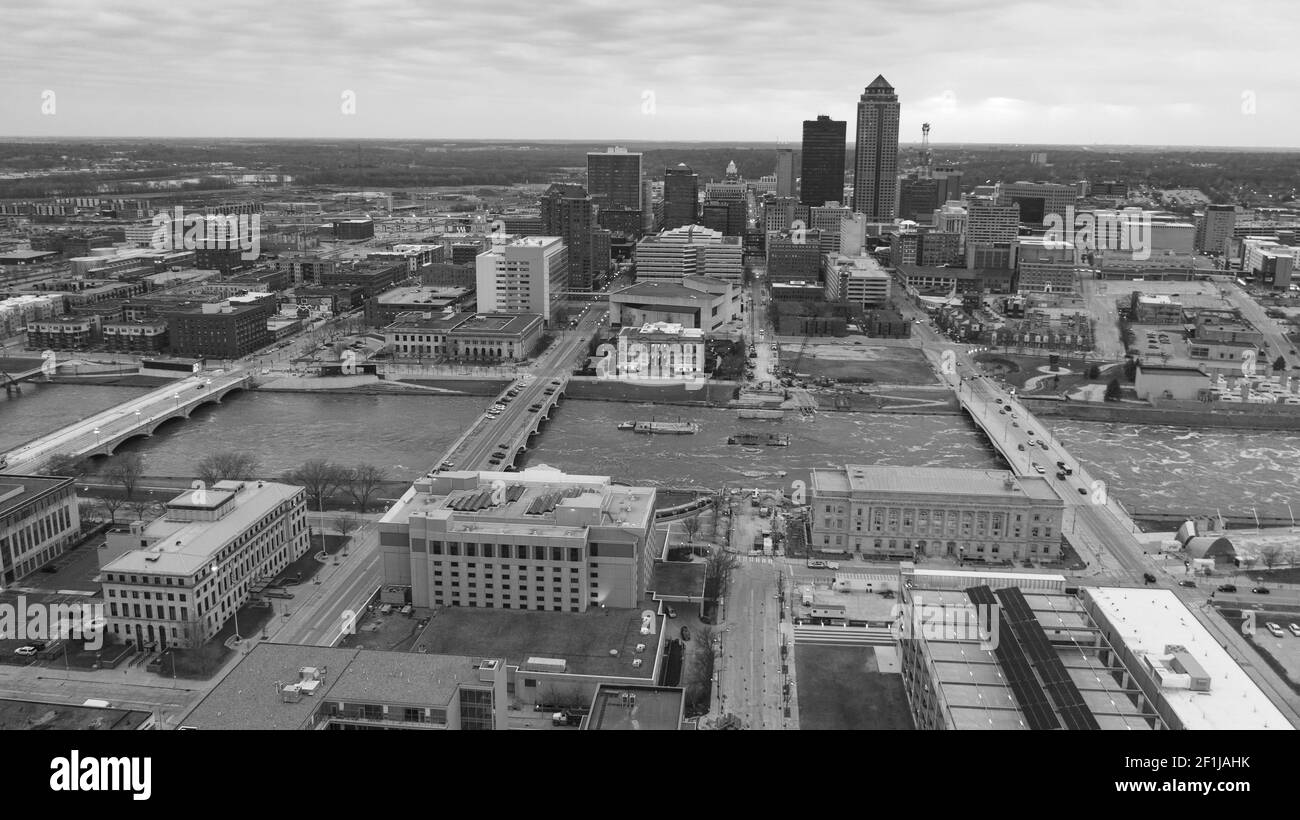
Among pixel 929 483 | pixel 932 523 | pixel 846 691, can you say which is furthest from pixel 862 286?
pixel 846 691

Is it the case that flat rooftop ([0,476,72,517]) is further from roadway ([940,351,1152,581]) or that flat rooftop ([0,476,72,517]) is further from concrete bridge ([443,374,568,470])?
roadway ([940,351,1152,581])

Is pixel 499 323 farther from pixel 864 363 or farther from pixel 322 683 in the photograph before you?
pixel 322 683

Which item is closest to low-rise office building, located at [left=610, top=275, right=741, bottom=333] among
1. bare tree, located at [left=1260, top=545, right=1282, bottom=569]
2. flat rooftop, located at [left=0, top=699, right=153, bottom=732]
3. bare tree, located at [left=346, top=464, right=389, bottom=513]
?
bare tree, located at [left=346, top=464, right=389, bottom=513]

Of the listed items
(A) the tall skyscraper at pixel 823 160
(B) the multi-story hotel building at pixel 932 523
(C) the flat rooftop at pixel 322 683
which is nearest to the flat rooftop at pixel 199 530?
(C) the flat rooftop at pixel 322 683

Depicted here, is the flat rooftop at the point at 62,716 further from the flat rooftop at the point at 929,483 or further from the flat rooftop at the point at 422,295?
the flat rooftop at the point at 422,295

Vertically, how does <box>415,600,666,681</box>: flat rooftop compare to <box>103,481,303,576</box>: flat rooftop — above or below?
below

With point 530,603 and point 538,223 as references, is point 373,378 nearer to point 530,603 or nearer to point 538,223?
point 530,603
